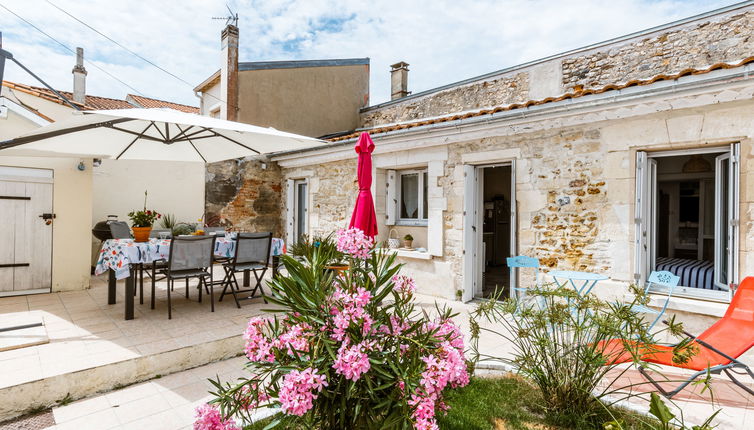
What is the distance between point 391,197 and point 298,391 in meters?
5.75

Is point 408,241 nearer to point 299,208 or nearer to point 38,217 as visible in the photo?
point 299,208

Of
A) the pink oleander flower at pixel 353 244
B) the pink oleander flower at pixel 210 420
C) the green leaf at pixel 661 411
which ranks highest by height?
the pink oleander flower at pixel 353 244

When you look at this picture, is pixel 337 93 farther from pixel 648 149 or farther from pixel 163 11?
pixel 648 149

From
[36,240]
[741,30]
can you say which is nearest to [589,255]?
[741,30]

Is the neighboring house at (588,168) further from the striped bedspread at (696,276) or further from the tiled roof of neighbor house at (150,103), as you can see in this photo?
the tiled roof of neighbor house at (150,103)

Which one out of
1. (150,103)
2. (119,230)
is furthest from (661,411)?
(150,103)

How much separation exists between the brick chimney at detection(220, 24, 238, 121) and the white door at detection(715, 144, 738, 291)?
30.1 feet

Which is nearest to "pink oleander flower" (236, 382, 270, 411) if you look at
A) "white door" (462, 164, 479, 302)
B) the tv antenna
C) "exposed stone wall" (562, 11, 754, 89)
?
"white door" (462, 164, 479, 302)

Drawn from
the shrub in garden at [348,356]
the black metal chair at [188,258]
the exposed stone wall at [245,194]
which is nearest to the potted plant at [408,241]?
the black metal chair at [188,258]

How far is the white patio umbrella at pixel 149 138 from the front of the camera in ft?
11.8

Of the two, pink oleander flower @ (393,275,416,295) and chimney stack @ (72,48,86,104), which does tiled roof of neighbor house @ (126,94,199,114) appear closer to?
chimney stack @ (72,48,86,104)

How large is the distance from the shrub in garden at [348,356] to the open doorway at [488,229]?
1113 millimetres

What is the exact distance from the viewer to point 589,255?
4.62 meters

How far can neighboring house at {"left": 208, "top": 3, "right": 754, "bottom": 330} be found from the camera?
3.82 meters
